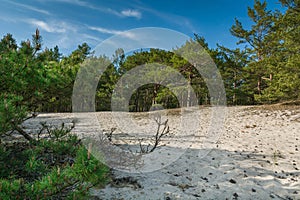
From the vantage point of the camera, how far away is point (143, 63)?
48.0ft

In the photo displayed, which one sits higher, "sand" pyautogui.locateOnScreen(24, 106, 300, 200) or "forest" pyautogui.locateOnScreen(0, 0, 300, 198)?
"forest" pyautogui.locateOnScreen(0, 0, 300, 198)

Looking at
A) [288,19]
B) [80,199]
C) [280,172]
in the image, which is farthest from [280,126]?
[80,199]

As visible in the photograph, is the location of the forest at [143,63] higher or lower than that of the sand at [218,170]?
higher

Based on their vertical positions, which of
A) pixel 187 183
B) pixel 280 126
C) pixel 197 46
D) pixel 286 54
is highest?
pixel 197 46

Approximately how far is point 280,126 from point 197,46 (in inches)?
276

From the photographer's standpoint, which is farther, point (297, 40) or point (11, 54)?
point (297, 40)

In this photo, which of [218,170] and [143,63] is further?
[143,63]

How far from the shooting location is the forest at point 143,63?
2.17m

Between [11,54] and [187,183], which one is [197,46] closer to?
[187,183]

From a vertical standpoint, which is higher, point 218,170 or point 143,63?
point 143,63

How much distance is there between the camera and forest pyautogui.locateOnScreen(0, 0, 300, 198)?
7.11ft

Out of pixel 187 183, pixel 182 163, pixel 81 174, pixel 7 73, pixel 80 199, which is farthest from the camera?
pixel 182 163

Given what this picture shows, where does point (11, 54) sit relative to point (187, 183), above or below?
above

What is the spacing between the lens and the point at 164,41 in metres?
4.83
